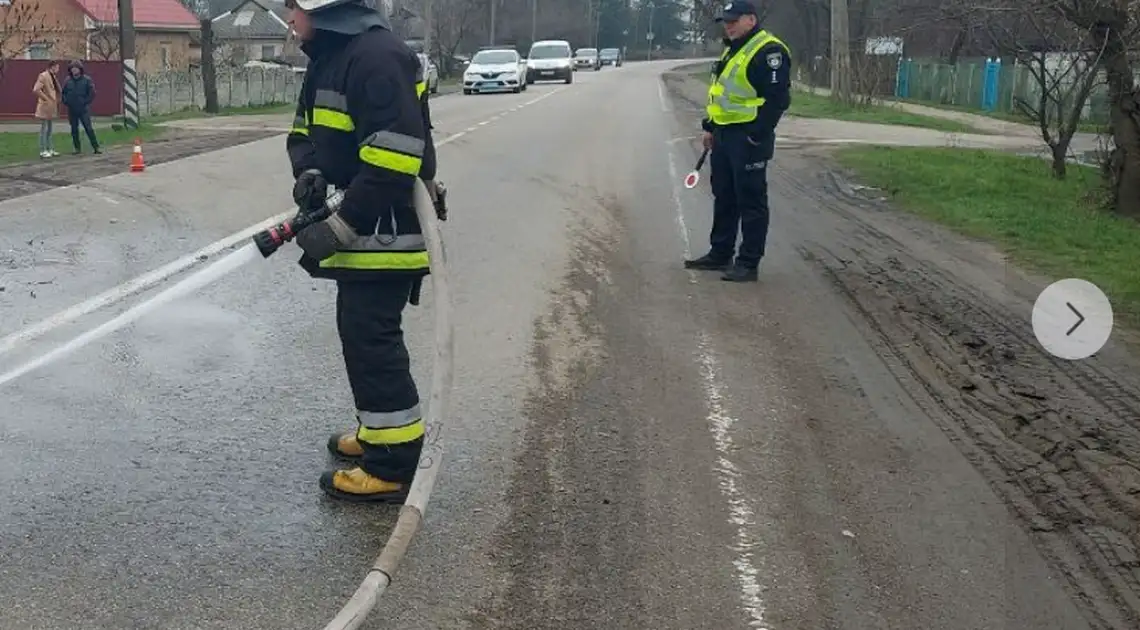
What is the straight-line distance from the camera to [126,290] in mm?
8375

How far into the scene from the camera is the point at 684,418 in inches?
228

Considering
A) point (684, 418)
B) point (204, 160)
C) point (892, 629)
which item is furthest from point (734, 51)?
point (204, 160)

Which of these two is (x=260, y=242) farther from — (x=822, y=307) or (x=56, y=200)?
(x=56, y=200)

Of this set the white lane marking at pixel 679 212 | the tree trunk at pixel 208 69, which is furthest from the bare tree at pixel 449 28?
the white lane marking at pixel 679 212

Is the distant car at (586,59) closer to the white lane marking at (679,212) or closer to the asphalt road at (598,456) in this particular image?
the white lane marking at (679,212)

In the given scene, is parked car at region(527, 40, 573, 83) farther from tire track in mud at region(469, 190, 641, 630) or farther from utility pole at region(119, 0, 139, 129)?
tire track in mud at region(469, 190, 641, 630)

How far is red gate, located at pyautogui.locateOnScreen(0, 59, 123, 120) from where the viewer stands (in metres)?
30.3

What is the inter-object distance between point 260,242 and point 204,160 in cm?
1413

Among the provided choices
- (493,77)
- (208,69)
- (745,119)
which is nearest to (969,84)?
(493,77)

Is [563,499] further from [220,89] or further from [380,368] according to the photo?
[220,89]

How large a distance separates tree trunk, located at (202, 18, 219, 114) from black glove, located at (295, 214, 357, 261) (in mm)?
28561

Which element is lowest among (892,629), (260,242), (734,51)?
(892,629)

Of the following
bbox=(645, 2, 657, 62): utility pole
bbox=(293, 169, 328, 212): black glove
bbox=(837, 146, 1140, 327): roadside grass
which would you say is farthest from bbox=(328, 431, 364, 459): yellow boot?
bbox=(645, 2, 657, 62): utility pole

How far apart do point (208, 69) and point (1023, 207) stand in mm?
23609
